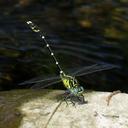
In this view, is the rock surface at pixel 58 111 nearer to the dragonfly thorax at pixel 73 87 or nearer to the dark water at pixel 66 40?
the dragonfly thorax at pixel 73 87

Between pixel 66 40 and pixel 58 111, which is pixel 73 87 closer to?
pixel 58 111

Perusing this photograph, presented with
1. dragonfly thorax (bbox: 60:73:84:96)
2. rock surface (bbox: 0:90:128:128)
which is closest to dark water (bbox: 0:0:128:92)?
rock surface (bbox: 0:90:128:128)

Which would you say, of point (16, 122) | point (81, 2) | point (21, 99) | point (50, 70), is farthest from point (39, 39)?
point (16, 122)

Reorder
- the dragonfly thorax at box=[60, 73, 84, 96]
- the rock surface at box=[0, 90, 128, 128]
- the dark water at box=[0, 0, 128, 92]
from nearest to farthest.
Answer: the rock surface at box=[0, 90, 128, 128], the dragonfly thorax at box=[60, 73, 84, 96], the dark water at box=[0, 0, 128, 92]

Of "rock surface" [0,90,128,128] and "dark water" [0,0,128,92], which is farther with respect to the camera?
"dark water" [0,0,128,92]

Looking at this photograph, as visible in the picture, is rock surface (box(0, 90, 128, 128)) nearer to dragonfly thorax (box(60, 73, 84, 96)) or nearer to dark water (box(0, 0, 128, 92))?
dragonfly thorax (box(60, 73, 84, 96))

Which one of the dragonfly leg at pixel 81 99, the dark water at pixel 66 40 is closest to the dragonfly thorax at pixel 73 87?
the dragonfly leg at pixel 81 99
